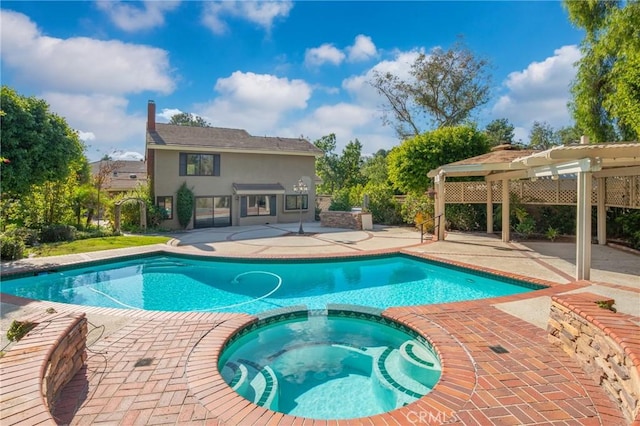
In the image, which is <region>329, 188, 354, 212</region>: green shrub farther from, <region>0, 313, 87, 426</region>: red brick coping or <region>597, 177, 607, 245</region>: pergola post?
<region>0, 313, 87, 426</region>: red brick coping

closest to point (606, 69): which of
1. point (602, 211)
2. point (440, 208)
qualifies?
point (602, 211)

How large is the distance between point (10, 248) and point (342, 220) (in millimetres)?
15836

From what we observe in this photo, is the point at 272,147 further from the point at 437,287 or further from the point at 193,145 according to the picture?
the point at 437,287

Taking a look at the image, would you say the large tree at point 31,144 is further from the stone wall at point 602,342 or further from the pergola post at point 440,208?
the pergola post at point 440,208

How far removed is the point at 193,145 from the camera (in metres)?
22.2

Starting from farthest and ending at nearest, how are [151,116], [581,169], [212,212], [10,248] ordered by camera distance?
[212,212], [151,116], [10,248], [581,169]

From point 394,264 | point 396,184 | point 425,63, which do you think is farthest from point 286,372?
point 425,63

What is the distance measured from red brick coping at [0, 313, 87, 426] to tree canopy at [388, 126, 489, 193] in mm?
18405

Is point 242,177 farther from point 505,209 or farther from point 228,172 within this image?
point 505,209

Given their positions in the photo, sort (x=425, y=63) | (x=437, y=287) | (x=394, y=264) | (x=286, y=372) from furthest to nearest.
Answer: (x=425, y=63) < (x=394, y=264) < (x=437, y=287) < (x=286, y=372)

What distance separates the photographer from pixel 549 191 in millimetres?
15570

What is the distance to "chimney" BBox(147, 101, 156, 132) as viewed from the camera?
75.5 feet

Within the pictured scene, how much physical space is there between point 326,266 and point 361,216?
881cm

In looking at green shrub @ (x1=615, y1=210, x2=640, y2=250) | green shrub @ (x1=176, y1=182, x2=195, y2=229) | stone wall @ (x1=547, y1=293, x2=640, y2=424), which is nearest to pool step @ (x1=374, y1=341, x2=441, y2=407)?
stone wall @ (x1=547, y1=293, x2=640, y2=424)
